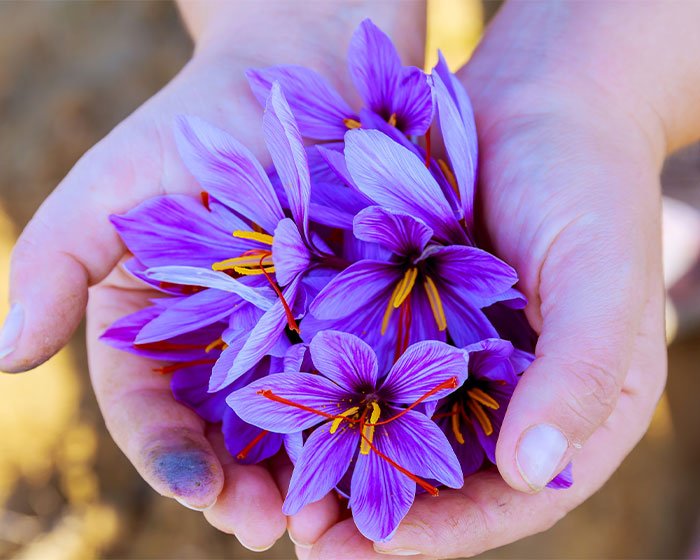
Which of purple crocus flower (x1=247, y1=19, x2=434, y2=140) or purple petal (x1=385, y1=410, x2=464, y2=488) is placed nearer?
purple petal (x1=385, y1=410, x2=464, y2=488)

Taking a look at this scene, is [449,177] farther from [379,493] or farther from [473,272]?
[379,493]

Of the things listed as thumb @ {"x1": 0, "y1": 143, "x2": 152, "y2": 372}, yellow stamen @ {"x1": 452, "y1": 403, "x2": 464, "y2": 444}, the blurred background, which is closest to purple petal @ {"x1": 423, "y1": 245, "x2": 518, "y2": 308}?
yellow stamen @ {"x1": 452, "y1": 403, "x2": 464, "y2": 444}

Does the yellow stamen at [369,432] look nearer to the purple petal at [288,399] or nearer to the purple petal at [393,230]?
the purple petal at [288,399]

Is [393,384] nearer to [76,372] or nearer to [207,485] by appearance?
[207,485]

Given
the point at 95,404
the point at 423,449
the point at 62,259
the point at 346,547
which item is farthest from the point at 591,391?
the point at 95,404

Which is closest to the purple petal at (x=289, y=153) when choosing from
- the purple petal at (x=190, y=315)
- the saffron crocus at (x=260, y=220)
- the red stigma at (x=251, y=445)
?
the saffron crocus at (x=260, y=220)

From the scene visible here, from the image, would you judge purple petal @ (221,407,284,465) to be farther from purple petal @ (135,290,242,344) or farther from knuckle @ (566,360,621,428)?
knuckle @ (566,360,621,428)

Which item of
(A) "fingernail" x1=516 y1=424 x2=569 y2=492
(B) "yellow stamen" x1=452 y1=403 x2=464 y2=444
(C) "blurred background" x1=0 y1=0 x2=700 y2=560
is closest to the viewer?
(A) "fingernail" x1=516 y1=424 x2=569 y2=492
